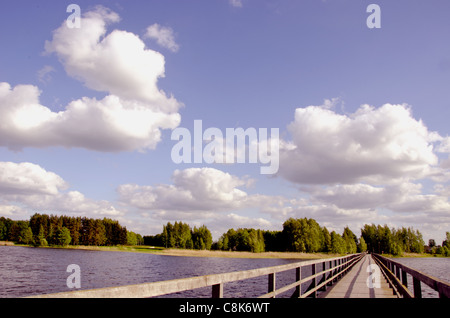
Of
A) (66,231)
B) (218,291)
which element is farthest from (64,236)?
(218,291)

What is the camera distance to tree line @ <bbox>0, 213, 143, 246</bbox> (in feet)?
449

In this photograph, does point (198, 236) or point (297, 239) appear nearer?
point (297, 239)

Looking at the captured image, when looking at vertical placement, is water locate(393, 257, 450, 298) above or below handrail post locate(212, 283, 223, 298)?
below

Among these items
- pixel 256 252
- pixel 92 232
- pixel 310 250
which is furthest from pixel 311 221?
pixel 92 232

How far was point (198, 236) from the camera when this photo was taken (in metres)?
153

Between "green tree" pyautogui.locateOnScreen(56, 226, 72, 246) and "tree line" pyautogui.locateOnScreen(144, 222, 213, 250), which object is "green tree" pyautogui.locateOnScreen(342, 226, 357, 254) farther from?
"green tree" pyautogui.locateOnScreen(56, 226, 72, 246)

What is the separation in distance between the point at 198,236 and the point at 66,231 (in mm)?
53391

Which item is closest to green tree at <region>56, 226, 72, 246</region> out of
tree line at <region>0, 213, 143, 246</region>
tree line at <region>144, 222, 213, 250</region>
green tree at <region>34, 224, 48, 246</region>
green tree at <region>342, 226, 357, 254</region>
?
tree line at <region>0, 213, 143, 246</region>

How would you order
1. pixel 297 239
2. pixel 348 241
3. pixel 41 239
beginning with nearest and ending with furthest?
pixel 297 239 → pixel 41 239 → pixel 348 241

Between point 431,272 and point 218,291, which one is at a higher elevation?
point 218,291

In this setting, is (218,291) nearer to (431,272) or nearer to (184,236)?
(431,272)
